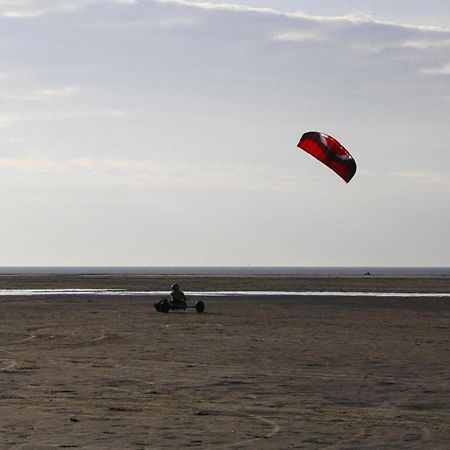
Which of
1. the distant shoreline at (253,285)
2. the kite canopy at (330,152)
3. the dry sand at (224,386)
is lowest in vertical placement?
the dry sand at (224,386)

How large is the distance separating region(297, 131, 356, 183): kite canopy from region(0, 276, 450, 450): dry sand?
9.25m

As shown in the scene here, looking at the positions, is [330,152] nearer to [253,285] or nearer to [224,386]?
[224,386]

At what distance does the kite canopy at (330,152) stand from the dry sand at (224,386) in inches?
364

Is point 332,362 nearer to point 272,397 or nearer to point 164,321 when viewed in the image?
point 272,397

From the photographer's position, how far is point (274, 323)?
108 ft

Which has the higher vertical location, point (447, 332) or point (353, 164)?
point (353, 164)

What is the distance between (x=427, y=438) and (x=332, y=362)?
8475mm

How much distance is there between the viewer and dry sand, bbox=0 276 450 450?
12.0 m

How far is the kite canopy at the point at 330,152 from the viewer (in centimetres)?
3956

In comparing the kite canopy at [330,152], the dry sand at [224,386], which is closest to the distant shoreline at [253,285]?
the kite canopy at [330,152]

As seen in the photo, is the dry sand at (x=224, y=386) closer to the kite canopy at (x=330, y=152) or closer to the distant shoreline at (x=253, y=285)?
the kite canopy at (x=330, y=152)

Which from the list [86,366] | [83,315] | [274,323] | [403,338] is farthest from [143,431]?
[83,315]

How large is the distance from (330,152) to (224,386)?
2408cm

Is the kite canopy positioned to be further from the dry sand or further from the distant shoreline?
the distant shoreline
